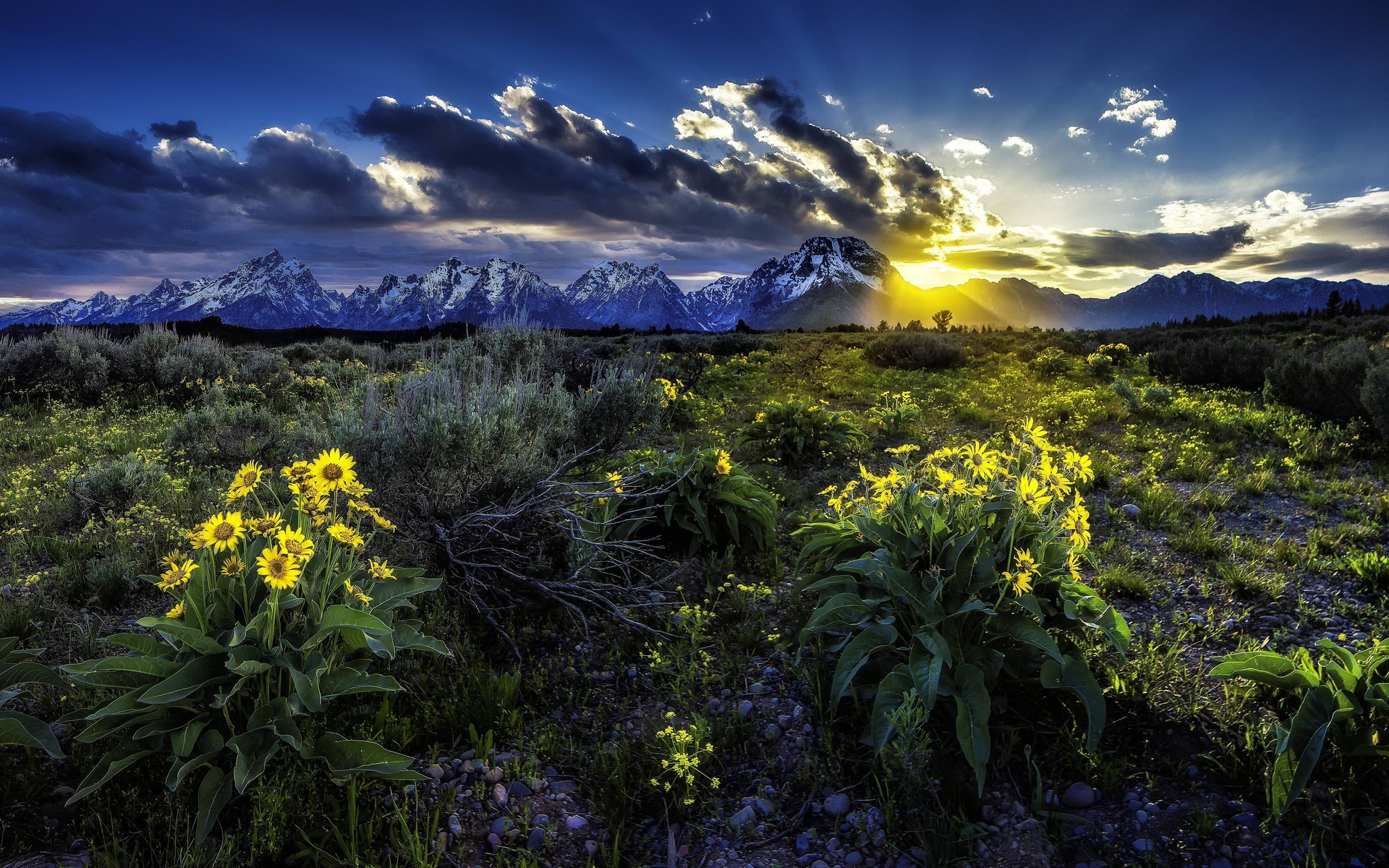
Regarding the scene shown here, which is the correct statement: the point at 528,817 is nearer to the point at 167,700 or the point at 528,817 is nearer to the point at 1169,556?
the point at 167,700

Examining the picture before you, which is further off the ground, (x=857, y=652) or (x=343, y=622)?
(x=343, y=622)

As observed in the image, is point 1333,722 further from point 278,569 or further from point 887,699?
point 278,569

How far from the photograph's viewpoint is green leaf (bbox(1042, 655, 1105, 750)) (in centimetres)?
244

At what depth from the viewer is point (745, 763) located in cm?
291

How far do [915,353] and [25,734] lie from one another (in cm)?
1919

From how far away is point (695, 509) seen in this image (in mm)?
4832

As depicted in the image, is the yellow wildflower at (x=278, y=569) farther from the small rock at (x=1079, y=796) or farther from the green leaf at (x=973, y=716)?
the small rock at (x=1079, y=796)

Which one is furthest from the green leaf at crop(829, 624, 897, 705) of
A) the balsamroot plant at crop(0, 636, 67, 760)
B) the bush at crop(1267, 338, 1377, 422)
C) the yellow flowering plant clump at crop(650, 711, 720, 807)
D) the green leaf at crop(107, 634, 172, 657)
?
the bush at crop(1267, 338, 1377, 422)

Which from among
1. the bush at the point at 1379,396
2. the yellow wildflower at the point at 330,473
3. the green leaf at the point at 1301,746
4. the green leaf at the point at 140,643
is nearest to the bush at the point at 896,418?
the bush at the point at 1379,396

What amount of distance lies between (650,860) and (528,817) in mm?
549

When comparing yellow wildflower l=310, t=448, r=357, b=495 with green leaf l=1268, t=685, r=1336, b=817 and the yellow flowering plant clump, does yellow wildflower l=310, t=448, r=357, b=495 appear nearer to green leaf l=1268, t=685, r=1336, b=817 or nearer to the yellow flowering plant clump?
the yellow flowering plant clump

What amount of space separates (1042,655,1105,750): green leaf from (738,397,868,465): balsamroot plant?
5.10 meters

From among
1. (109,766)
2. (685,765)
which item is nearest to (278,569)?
(109,766)

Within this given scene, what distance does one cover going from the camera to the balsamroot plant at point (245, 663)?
85.0 inches
